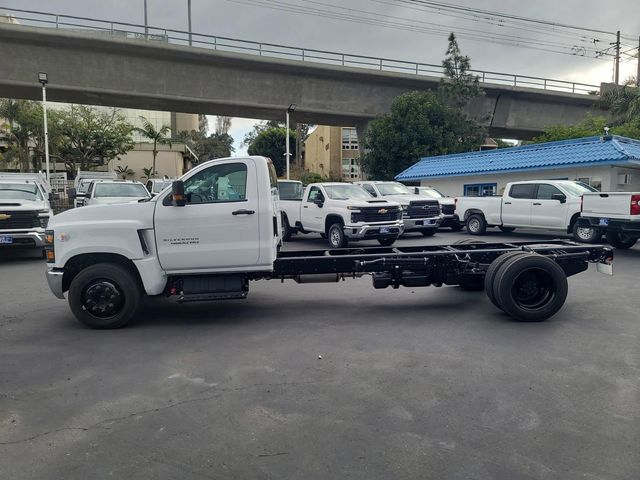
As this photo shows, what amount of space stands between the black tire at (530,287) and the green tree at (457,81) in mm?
26309

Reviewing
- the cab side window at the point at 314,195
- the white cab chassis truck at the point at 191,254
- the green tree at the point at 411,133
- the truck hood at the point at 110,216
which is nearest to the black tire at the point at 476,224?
the cab side window at the point at 314,195

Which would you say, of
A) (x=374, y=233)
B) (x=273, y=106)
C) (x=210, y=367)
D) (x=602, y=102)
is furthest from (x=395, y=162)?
(x=210, y=367)

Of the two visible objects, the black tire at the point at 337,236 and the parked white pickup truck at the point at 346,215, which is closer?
the parked white pickup truck at the point at 346,215

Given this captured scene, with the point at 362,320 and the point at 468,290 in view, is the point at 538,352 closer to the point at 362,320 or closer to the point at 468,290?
the point at 362,320

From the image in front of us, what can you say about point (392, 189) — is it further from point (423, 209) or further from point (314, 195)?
point (314, 195)

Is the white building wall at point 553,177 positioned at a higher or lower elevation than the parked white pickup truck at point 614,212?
higher

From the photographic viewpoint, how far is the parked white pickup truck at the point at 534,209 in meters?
15.1

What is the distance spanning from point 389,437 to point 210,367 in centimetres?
216

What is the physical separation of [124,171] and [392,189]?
36.7 meters

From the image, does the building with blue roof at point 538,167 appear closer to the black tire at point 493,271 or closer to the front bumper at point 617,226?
the front bumper at point 617,226

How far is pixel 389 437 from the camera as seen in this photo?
144 inches

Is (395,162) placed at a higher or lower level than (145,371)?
higher

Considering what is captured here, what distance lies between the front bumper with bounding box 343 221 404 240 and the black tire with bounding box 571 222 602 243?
207 inches

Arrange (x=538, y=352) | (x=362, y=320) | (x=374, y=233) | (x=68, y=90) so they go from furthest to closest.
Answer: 1. (x=68, y=90)
2. (x=374, y=233)
3. (x=362, y=320)
4. (x=538, y=352)
